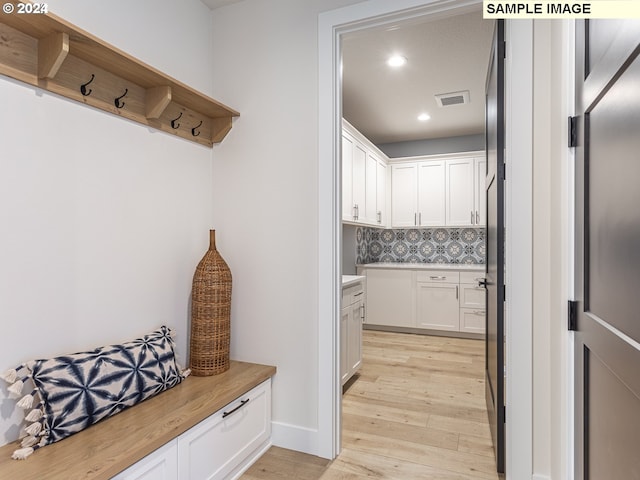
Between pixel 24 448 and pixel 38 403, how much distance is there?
16 centimetres

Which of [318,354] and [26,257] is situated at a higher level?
[26,257]

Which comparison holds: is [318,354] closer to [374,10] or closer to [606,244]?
[606,244]

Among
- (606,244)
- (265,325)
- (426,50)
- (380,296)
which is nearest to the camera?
(606,244)

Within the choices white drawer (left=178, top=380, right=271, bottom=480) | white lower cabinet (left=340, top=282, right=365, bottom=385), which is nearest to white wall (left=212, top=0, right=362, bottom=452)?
white drawer (left=178, top=380, right=271, bottom=480)

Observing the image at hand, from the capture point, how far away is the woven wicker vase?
2.04 m

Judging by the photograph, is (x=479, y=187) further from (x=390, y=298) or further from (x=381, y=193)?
(x=390, y=298)

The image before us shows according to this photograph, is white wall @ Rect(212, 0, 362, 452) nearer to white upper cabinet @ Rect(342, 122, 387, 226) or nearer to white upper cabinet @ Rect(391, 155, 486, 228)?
white upper cabinet @ Rect(342, 122, 387, 226)

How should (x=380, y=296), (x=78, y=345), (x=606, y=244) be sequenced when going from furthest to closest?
(x=380, y=296) → (x=78, y=345) → (x=606, y=244)

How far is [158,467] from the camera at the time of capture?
1428 millimetres

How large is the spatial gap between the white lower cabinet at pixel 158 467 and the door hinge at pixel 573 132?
1.88 metres

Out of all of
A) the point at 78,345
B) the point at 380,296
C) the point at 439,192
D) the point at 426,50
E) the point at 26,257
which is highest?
the point at 426,50

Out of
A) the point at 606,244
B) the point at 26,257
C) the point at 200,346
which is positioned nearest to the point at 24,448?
the point at 26,257

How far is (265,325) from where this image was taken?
223 cm

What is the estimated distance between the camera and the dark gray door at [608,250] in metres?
0.91
